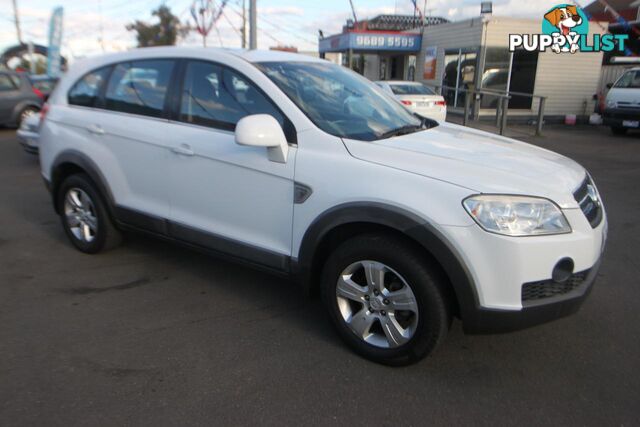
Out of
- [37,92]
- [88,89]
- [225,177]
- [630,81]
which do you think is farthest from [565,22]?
[225,177]

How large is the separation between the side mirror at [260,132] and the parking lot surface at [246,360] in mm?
1222

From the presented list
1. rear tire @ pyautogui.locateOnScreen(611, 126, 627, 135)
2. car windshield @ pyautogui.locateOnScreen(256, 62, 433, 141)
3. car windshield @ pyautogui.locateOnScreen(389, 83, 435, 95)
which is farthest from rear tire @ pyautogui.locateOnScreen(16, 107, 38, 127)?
rear tire @ pyautogui.locateOnScreen(611, 126, 627, 135)

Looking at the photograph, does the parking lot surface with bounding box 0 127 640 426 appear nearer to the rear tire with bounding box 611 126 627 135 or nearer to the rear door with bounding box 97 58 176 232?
the rear door with bounding box 97 58 176 232

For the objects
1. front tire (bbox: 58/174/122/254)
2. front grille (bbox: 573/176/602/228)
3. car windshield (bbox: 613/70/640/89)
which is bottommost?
front tire (bbox: 58/174/122/254)

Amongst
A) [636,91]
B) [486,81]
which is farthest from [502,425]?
[486,81]

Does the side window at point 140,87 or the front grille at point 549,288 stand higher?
the side window at point 140,87

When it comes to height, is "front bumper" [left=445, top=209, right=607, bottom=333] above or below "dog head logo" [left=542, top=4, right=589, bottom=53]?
below

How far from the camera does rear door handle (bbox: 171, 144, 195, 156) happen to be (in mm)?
3373

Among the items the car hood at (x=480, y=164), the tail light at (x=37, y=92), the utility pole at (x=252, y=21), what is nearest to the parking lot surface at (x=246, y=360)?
the car hood at (x=480, y=164)

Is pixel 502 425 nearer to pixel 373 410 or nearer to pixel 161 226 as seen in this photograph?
pixel 373 410

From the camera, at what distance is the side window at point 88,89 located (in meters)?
4.13

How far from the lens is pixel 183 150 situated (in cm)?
341

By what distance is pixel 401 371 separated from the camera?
2816 mm

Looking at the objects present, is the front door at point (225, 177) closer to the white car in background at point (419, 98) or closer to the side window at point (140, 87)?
the side window at point (140, 87)
